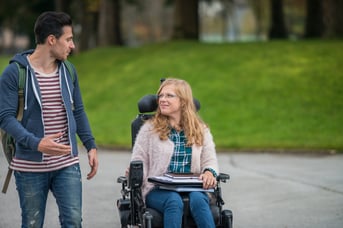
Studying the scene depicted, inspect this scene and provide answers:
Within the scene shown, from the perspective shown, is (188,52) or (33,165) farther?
(188,52)

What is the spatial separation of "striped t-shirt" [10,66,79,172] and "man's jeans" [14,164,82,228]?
0.05 m

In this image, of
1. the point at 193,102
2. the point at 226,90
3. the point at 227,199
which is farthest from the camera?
the point at 226,90

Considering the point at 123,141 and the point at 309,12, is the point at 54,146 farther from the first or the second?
the point at 309,12

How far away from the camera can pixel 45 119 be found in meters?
5.63

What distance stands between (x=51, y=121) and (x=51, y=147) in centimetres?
30

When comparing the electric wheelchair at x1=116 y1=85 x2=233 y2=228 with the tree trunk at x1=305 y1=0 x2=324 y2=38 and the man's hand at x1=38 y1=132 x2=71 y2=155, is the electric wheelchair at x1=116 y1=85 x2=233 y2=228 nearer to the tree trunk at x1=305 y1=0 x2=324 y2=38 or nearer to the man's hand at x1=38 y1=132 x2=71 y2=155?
the man's hand at x1=38 y1=132 x2=71 y2=155

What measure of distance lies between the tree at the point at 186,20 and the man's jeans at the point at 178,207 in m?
24.5

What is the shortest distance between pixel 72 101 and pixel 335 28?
23.6 meters

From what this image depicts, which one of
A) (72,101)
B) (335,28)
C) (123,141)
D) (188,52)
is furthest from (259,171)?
(335,28)

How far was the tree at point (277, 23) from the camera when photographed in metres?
36.7

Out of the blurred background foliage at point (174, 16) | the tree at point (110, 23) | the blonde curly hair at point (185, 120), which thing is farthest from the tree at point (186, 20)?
the blonde curly hair at point (185, 120)

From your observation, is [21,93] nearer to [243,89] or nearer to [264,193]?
[264,193]

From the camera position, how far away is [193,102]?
7133mm

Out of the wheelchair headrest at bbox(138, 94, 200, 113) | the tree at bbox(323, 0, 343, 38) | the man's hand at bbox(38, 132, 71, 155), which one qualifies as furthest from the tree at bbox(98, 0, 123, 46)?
the man's hand at bbox(38, 132, 71, 155)
